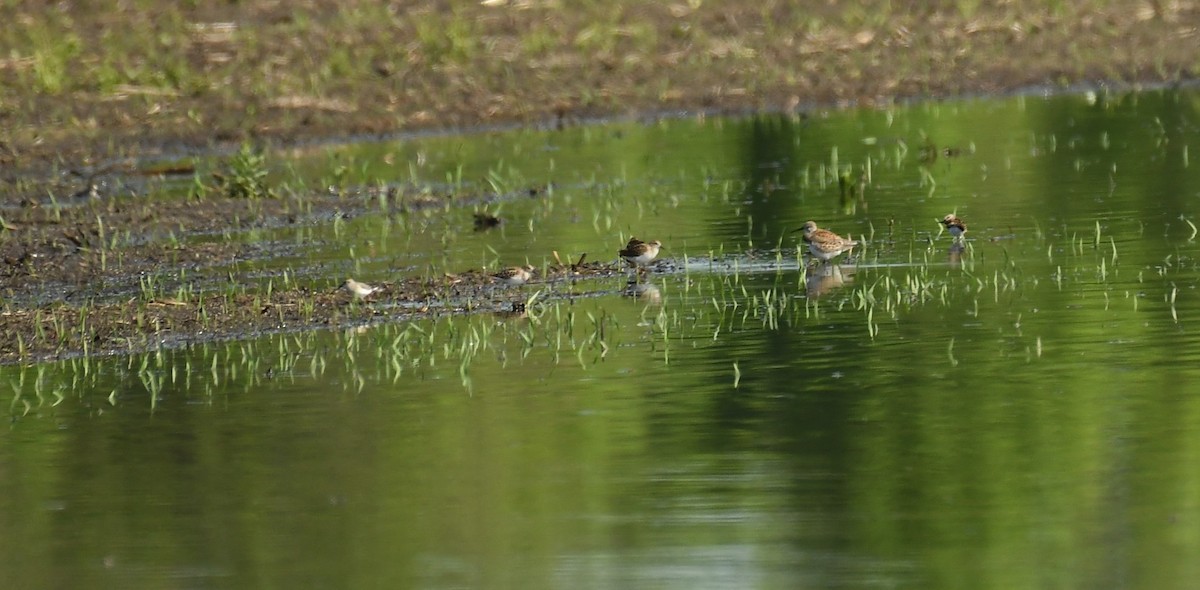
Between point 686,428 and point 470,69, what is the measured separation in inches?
800

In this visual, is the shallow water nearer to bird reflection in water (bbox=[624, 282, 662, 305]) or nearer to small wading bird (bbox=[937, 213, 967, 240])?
bird reflection in water (bbox=[624, 282, 662, 305])

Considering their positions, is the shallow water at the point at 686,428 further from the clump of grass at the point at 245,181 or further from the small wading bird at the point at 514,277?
the clump of grass at the point at 245,181

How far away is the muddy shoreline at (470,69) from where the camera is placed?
2667 cm

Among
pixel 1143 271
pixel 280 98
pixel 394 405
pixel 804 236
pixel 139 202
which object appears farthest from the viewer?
pixel 280 98

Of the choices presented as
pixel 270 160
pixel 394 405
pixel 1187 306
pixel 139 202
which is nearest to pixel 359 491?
pixel 394 405

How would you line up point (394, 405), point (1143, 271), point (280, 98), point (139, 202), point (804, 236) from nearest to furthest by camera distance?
1. point (394, 405)
2. point (1143, 271)
3. point (804, 236)
4. point (139, 202)
5. point (280, 98)

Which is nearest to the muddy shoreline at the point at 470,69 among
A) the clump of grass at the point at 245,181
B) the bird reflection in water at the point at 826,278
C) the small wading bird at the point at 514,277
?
the clump of grass at the point at 245,181

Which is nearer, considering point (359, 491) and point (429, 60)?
point (359, 491)

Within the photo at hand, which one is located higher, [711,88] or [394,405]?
[711,88]

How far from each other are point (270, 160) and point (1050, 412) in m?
17.0

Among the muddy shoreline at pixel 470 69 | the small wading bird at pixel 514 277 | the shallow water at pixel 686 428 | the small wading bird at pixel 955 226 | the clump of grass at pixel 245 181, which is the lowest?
the shallow water at pixel 686 428

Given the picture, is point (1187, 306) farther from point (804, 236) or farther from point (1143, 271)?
point (804, 236)

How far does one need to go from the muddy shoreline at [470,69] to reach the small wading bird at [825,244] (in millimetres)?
6504

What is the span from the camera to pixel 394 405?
36.5ft
